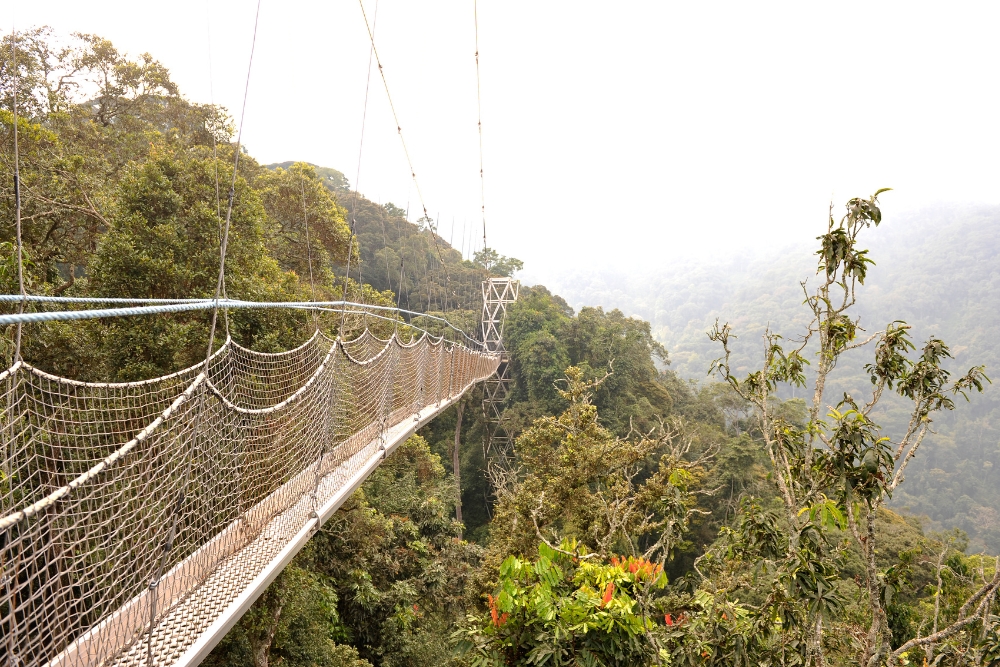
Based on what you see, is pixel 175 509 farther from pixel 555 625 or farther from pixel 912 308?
pixel 912 308

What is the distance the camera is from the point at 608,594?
241 cm

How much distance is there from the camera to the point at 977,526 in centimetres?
2377

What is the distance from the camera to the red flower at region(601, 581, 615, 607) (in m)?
2.38

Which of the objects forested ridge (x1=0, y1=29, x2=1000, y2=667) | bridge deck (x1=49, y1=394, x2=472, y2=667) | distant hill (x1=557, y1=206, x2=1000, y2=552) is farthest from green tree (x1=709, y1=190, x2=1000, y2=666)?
distant hill (x1=557, y1=206, x2=1000, y2=552)

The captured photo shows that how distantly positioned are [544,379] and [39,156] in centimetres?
1103

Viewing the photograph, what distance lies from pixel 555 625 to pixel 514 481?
16.8 ft

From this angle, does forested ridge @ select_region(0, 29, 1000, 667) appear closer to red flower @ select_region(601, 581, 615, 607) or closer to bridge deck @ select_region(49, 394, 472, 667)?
red flower @ select_region(601, 581, 615, 607)

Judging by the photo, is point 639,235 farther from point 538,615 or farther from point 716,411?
point 538,615

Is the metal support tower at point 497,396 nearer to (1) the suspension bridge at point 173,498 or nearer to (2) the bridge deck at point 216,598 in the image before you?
(1) the suspension bridge at point 173,498

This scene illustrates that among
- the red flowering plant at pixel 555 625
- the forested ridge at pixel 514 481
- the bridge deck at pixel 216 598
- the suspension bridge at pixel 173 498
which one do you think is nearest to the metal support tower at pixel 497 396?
the forested ridge at pixel 514 481

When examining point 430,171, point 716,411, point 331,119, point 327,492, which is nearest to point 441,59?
point 430,171

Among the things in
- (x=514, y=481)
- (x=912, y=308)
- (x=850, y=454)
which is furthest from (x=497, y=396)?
(x=912, y=308)

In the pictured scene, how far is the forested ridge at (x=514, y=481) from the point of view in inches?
88.0

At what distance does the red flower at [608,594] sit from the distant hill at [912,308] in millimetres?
26620
